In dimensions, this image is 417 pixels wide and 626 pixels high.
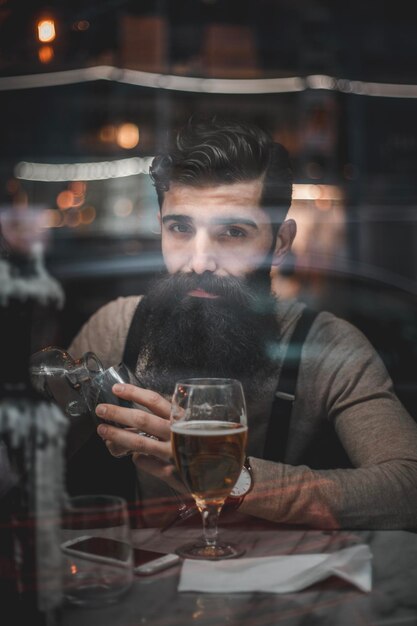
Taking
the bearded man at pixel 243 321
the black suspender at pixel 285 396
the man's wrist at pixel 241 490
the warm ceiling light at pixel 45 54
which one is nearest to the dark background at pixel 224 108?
the warm ceiling light at pixel 45 54

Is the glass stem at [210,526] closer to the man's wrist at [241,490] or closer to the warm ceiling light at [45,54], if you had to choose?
the man's wrist at [241,490]

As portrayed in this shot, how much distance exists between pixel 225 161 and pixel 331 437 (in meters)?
0.68

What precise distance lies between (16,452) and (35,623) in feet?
1.17

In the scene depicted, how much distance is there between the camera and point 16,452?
1119 mm

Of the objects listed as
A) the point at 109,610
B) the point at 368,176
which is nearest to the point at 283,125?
the point at 368,176

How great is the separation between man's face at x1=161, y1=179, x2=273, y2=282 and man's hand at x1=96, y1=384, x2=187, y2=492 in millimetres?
566

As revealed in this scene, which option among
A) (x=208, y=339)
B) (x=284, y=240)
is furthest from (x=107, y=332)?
(x=284, y=240)

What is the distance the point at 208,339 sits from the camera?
1.70m

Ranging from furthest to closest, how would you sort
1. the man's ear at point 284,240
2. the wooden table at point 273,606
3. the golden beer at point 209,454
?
the man's ear at point 284,240 → the golden beer at point 209,454 → the wooden table at point 273,606

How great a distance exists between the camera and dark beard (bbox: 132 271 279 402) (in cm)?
169

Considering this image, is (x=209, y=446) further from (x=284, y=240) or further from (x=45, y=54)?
(x=45, y=54)

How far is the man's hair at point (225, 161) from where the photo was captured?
1.67 m

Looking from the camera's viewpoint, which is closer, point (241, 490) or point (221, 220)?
point (241, 490)

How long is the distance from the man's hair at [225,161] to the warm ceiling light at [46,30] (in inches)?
14.4
